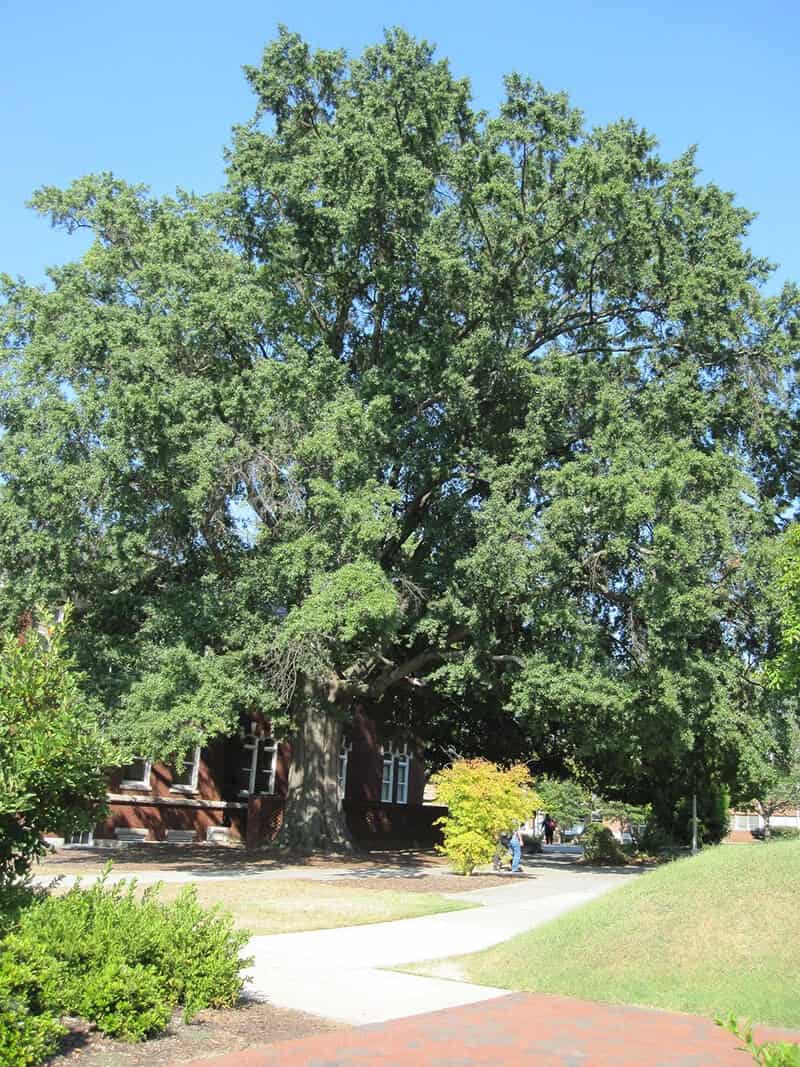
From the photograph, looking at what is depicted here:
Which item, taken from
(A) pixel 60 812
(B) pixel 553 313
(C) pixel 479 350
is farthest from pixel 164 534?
(A) pixel 60 812

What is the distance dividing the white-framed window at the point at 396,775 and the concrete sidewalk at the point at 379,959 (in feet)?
73.0

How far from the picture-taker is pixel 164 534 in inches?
895

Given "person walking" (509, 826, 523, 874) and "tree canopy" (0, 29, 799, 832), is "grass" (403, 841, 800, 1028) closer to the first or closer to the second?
"tree canopy" (0, 29, 799, 832)

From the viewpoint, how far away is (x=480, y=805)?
2328 cm

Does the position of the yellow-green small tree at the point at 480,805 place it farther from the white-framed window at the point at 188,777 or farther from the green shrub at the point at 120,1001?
the green shrub at the point at 120,1001

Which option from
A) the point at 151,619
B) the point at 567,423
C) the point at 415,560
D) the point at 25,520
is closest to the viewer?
the point at 25,520

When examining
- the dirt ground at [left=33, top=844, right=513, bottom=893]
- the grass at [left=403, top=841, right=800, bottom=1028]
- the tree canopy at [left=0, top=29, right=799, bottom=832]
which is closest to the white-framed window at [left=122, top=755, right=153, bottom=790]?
the dirt ground at [left=33, top=844, right=513, bottom=893]

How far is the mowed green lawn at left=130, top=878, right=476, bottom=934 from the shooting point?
14562 millimetres

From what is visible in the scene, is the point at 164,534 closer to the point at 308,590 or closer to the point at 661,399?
the point at 308,590

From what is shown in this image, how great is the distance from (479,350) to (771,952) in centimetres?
1560

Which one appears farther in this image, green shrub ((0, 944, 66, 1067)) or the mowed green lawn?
the mowed green lawn

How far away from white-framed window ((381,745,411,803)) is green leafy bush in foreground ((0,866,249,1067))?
32.9 metres

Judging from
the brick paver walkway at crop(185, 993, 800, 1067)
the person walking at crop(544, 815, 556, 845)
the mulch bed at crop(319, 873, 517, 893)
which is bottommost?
the person walking at crop(544, 815, 556, 845)

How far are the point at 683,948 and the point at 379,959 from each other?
352 centimetres
